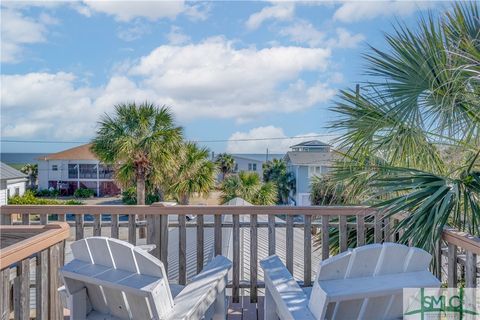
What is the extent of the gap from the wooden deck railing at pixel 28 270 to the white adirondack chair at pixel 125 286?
0.34 ft

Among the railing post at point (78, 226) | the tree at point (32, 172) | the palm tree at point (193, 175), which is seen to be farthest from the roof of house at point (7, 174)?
the railing post at point (78, 226)

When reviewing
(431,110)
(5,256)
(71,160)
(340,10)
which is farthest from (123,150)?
(71,160)

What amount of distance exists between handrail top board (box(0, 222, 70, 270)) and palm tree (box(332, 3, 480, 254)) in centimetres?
219

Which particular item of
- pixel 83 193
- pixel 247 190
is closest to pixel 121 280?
pixel 247 190

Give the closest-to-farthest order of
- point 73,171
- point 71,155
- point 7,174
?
point 7,174
point 71,155
point 73,171

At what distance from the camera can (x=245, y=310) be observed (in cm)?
296

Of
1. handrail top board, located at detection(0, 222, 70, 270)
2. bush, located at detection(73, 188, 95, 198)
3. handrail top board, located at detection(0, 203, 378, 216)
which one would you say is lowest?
bush, located at detection(73, 188, 95, 198)

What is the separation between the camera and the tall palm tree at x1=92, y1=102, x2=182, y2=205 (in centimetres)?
1286

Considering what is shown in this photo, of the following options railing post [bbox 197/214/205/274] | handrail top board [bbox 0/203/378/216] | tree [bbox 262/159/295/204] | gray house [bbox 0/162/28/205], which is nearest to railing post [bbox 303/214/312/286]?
handrail top board [bbox 0/203/378/216]

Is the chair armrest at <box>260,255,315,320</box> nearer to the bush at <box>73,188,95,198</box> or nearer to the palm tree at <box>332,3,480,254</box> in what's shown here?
the palm tree at <box>332,3,480,254</box>

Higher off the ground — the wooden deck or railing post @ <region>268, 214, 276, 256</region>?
railing post @ <region>268, 214, 276, 256</region>

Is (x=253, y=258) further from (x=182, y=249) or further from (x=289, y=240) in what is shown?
(x=182, y=249)

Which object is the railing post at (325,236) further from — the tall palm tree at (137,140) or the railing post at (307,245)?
the tall palm tree at (137,140)

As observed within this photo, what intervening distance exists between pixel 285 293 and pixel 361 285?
343 mm
